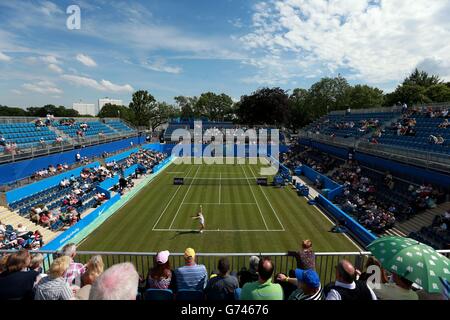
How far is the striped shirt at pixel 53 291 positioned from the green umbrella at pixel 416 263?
506 cm

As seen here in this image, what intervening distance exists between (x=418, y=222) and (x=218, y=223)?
13.1 meters

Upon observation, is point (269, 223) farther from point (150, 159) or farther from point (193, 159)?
point (193, 159)

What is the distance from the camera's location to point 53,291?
13.5 feet

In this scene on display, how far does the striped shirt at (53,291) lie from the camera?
4098 mm

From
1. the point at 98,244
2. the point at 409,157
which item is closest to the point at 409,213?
the point at 409,157

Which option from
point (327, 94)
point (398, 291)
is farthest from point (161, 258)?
point (327, 94)

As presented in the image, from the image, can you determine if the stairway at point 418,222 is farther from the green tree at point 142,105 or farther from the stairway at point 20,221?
the green tree at point 142,105

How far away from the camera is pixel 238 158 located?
56.1m

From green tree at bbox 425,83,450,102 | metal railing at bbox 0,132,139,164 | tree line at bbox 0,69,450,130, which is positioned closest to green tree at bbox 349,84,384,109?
tree line at bbox 0,69,450,130

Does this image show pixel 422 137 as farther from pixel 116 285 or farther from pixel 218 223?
pixel 116 285

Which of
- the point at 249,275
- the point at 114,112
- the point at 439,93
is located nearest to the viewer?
the point at 249,275

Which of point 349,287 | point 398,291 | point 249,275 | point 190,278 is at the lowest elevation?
point 249,275

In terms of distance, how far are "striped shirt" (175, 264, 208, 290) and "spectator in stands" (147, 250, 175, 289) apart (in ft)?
0.57
